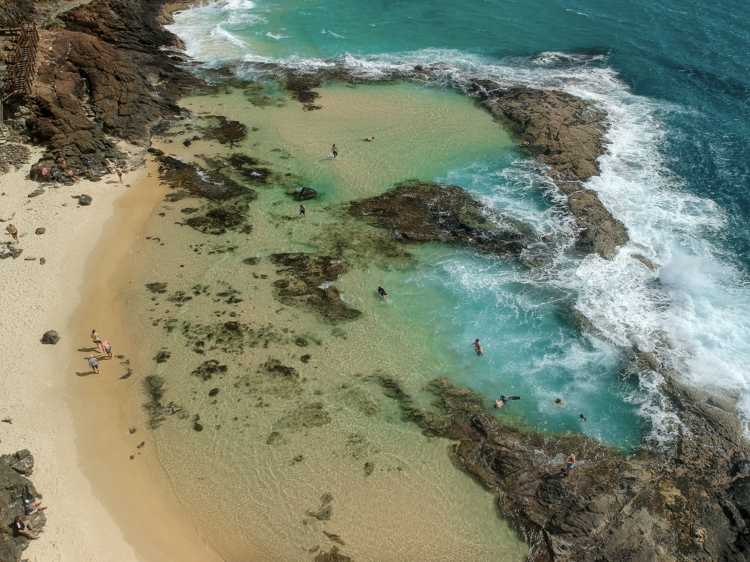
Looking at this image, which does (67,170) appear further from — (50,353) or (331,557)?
(331,557)

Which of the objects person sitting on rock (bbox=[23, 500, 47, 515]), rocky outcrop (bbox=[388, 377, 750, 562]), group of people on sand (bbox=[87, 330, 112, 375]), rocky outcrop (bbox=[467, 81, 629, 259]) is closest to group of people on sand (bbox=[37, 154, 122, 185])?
group of people on sand (bbox=[87, 330, 112, 375])

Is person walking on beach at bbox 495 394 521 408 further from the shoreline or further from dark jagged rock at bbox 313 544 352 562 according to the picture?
the shoreline

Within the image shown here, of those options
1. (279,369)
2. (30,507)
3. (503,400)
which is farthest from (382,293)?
(30,507)

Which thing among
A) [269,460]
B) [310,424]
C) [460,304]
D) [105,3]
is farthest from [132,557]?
[105,3]

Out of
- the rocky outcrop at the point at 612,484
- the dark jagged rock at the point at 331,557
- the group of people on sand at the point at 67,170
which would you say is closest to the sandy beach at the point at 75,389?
the group of people on sand at the point at 67,170

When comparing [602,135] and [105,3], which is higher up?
[105,3]

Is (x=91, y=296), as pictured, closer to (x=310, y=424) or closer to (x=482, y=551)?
(x=310, y=424)
